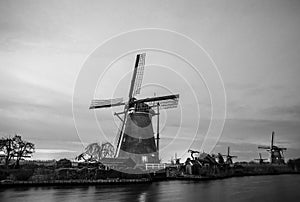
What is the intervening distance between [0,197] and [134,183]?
18490 mm

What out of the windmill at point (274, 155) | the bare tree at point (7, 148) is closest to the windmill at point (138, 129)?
the bare tree at point (7, 148)

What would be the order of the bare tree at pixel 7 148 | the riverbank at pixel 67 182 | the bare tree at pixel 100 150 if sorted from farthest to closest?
the bare tree at pixel 100 150 < the bare tree at pixel 7 148 < the riverbank at pixel 67 182

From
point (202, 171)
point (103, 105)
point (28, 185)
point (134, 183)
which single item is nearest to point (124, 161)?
point (134, 183)

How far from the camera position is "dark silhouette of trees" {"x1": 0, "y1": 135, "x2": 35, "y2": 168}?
42188 mm

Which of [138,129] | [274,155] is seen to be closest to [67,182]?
[138,129]

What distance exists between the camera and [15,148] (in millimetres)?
43438

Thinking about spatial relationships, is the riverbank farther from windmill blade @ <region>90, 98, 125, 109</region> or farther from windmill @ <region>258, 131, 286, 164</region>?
windmill @ <region>258, 131, 286, 164</region>

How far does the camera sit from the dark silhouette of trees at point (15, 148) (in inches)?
1661

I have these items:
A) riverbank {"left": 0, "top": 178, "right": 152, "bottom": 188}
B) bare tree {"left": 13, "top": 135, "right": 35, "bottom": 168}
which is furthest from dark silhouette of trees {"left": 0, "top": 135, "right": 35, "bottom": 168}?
riverbank {"left": 0, "top": 178, "right": 152, "bottom": 188}

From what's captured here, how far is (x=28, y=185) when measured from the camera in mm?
31453

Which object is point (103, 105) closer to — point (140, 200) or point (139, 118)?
point (139, 118)

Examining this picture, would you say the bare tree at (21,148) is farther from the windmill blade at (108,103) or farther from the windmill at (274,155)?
the windmill at (274,155)

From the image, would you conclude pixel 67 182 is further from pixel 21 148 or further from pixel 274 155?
pixel 274 155

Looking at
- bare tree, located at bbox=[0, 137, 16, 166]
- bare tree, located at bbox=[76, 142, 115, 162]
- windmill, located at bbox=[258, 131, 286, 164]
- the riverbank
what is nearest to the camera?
the riverbank
